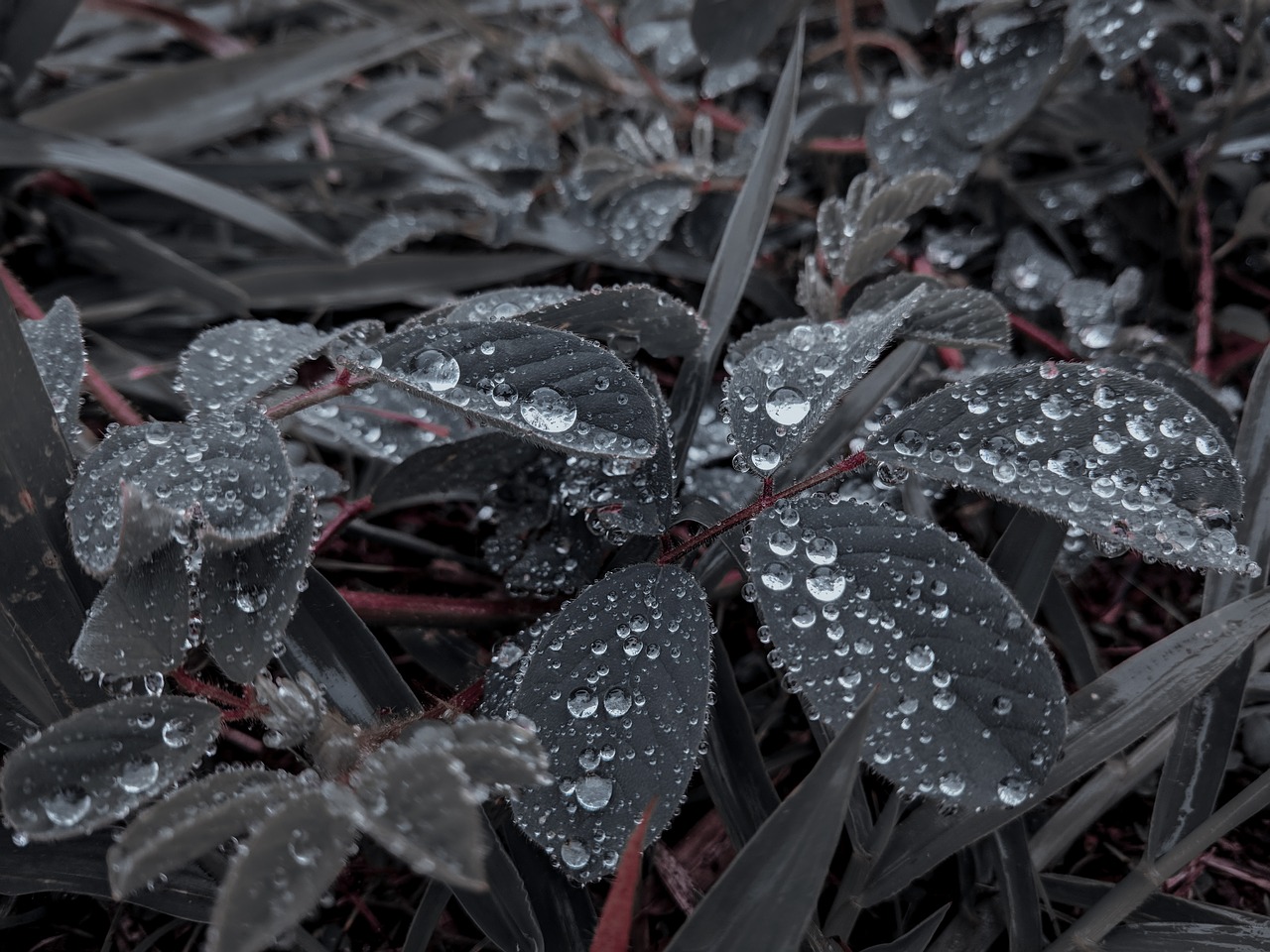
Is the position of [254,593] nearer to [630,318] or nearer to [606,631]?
[606,631]

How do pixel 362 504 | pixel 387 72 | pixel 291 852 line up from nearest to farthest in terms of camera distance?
pixel 291 852 → pixel 362 504 → pixel 387 72

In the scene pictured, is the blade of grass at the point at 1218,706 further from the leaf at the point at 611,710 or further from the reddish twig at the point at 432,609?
the reddish twig at the point at 432,609

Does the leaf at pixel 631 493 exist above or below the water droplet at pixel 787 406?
below

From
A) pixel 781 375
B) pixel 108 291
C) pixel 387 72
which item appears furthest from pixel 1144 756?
pixel 387 72

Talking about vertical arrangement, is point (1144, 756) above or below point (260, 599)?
below

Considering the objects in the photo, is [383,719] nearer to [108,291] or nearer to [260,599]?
[260,599]

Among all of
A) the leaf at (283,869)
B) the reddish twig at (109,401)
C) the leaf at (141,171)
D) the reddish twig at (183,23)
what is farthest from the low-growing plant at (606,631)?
the reddish twig at (183,23)

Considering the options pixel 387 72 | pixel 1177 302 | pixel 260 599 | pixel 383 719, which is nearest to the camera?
pixel 260 599

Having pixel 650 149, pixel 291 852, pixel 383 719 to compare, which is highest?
pixel 650 149
